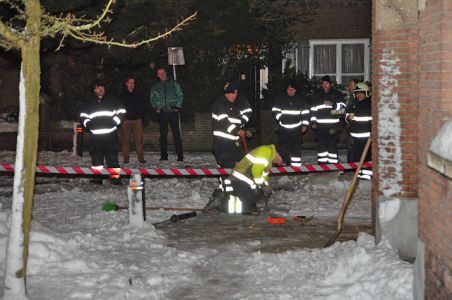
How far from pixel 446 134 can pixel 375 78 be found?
3.96 m

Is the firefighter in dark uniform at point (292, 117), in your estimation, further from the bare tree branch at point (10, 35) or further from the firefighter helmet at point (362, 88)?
the bare tree branch at point (10, 35)

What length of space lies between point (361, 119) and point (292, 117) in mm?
2063

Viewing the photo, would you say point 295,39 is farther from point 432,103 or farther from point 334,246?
point 432,103

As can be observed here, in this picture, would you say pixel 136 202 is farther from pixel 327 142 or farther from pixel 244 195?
pixel 327 142

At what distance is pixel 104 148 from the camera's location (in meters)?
14.7

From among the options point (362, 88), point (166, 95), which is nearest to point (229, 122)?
point (362, 88)

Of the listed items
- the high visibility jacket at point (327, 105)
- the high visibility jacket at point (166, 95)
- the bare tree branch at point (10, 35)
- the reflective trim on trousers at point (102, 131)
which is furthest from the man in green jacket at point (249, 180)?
the high visibility jacket at point (166, 95)

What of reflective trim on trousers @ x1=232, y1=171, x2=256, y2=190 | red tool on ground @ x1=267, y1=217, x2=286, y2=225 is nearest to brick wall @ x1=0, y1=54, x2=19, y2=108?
reflective trim on trousers @ x1=232, y1=171, x2=256, y2=190

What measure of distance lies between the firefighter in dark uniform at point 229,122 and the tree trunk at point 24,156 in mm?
6376

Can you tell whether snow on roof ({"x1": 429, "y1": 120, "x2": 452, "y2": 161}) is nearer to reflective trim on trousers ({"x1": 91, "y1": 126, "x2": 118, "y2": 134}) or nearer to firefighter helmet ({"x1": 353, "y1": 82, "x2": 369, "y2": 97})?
firefighter helmet ({"x1": 353, "y1": 82, "x2": 369, "y2": 97})

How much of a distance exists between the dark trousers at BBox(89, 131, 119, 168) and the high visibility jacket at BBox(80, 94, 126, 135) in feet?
0.42

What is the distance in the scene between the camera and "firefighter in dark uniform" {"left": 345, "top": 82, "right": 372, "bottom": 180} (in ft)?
47.6

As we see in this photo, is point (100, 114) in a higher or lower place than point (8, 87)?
lower

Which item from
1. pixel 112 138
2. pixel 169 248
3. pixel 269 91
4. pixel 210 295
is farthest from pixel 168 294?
pixel 269 91
